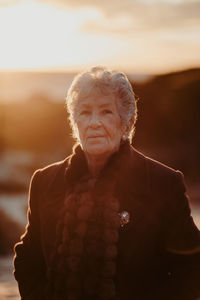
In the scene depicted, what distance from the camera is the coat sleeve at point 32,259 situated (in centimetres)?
323

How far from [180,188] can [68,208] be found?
505 mm

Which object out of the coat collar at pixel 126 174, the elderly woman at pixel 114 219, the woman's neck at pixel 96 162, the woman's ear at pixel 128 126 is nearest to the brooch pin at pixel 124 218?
the elderly woman at pixel 114 219

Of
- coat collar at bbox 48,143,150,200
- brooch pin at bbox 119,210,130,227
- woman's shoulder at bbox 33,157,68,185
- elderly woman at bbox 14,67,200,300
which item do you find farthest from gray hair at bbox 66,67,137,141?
brooch pin at bbox 119,210,130,227

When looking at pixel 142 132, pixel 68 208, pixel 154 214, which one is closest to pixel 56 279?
pixel 68 208

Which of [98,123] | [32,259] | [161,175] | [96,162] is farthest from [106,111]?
[32,259]

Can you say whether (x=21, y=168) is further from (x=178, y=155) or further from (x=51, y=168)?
(x=51, y=168)

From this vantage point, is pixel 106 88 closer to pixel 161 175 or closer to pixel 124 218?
pixel 161 175

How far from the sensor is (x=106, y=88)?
302 centimetres

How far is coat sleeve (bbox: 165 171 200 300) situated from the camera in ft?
9.81

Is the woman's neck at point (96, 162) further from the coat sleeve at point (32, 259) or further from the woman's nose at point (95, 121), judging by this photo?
the coat sleeve at point (32, 259)

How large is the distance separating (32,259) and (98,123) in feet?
2.47

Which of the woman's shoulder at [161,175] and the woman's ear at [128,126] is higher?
the woman's ear at [128,126]

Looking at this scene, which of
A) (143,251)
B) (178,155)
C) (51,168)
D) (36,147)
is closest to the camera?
(143,251)

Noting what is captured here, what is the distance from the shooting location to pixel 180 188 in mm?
3068
